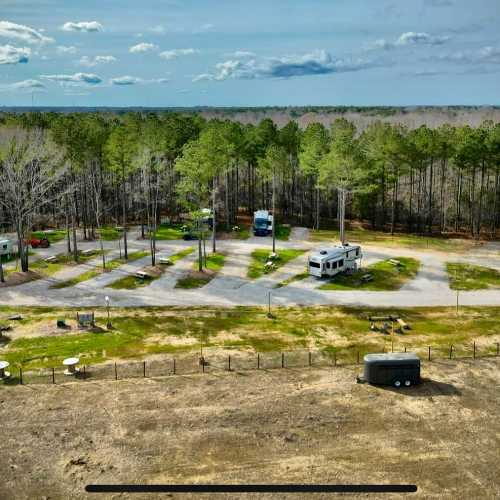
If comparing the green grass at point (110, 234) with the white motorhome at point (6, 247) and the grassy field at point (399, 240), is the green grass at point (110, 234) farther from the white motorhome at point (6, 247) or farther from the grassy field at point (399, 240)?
the grassy field at point (399, 240)

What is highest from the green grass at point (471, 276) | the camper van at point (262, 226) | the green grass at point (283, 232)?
the camper van at point (262, 226)

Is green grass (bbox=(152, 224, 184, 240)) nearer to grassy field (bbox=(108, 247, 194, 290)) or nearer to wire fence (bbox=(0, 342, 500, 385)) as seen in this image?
grassy field (bbox=(108, 247, 194, 290))

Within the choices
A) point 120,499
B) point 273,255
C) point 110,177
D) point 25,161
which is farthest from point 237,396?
point 110,177

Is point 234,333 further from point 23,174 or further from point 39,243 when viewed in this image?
point 39,243

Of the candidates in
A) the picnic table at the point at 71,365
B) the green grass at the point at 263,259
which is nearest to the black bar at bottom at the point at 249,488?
the picnic table at the point at 71,365

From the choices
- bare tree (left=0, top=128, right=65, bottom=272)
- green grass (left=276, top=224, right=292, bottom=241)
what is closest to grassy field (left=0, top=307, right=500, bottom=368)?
bare tree (left=0, top=128, right=65, bottom=272)

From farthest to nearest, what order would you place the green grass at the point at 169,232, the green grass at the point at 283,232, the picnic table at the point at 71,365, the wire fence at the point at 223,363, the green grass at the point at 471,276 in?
the green grass at the point at 283,232, the green grass at the point at 169,232, the green grass at the point at 471,276, the picnic table at the point at 71,365, the wire fence at the point at 223,363

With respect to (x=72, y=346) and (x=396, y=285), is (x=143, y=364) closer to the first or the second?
(x=72, y=346)
